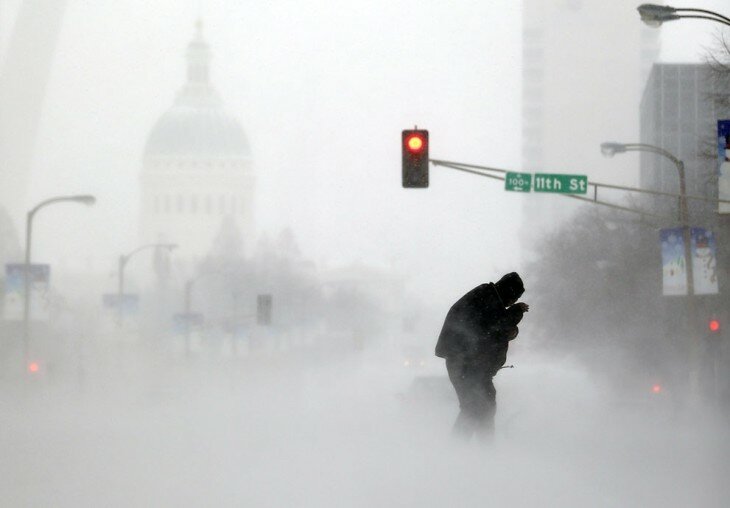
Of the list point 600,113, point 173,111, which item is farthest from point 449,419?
point 600,113

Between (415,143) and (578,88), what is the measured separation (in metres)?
59.8

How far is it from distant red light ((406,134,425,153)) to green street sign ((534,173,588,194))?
15.7 ft

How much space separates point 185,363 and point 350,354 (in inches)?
334

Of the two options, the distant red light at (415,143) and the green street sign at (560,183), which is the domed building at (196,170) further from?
the green street sign at (560,183)

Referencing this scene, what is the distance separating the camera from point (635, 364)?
42.5 m

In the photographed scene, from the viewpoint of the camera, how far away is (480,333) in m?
9.91

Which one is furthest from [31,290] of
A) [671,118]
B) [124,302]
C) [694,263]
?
[671,118]

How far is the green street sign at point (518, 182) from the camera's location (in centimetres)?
2422

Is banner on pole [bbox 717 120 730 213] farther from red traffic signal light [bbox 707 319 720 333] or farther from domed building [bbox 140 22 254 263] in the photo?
red traffic signal light [bbox 707 319 720 333]

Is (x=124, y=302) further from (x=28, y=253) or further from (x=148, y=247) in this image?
(x=28, y=253)

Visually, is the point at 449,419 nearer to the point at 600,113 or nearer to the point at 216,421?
the point at 216,421

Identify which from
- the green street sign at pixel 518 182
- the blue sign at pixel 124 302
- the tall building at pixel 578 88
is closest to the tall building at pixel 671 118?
the tall building at pixel 578 88

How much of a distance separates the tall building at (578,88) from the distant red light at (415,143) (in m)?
17.6

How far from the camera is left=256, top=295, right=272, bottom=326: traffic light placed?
5150 cm
